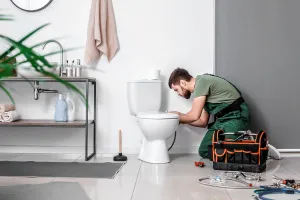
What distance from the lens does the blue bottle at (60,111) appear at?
10.4ft

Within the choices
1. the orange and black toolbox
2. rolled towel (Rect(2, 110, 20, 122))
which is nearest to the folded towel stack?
rolled towel (Rect(2, 110, 20, 122))

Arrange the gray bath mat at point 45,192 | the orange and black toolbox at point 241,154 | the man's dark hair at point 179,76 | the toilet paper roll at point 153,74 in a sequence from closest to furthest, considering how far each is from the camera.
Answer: the gray bath mat at point 45,192 → the orange and black toolbox at point 241,154 → the man's dark hair at point 179,76 → the toilet paper roll at point 153,74

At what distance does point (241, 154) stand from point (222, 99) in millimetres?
615

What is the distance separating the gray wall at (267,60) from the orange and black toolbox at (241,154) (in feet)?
2.62

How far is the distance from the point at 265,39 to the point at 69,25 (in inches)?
73.4

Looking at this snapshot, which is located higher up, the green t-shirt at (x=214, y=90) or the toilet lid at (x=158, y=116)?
the green t-shirt at (x=214, y=90)

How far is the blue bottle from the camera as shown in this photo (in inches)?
125

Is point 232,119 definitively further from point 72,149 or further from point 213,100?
point 72,149

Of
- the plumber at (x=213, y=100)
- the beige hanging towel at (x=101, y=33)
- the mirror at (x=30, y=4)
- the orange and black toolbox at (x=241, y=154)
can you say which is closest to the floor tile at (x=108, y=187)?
the orange and black toolbox at (x=241, y=154)

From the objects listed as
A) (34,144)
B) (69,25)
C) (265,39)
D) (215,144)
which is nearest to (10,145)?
(34,144)

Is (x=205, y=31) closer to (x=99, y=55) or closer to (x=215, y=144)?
(x=99, y=55)

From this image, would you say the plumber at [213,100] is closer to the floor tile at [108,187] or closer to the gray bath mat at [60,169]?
the gray bath mat at [60,169]

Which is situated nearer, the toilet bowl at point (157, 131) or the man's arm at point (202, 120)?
the toilet bowl at point (157, 131)

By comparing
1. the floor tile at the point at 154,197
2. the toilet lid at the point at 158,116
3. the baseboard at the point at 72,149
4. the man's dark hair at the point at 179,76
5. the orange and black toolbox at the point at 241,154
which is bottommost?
the floor tile at the point at 154,197
